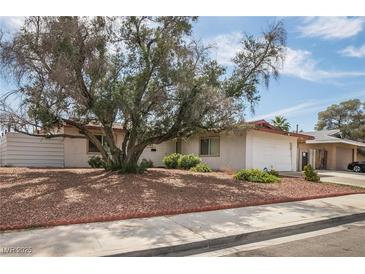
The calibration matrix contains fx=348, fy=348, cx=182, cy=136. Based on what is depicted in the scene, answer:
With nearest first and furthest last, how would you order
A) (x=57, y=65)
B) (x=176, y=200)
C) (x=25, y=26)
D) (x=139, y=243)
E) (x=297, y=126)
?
(x=139, y=243) → (x=176, y=200) → (x=57, y=65) → (x=25, y=26) → (x=297, y=126)

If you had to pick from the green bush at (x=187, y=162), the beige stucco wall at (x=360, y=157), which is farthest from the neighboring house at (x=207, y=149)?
the beige stucco wall at (x=360, y=157)

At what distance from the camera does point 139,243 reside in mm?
5738

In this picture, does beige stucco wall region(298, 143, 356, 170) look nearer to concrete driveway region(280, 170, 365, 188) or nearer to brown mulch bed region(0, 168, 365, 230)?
concrete driveway region(280, 170, 365, 188)

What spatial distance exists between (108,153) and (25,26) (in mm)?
5660

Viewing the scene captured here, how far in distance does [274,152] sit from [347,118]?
36811 millimetres

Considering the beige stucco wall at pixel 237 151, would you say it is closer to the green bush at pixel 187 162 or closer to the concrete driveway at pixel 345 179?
the green bush at pixel 187 162

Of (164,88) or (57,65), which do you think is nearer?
(57,65)

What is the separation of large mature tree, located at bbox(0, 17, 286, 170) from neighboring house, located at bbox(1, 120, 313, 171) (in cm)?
461

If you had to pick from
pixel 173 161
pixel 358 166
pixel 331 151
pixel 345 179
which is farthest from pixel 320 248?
pixel 331 151

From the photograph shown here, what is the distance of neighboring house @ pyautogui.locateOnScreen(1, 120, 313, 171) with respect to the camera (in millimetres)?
18219

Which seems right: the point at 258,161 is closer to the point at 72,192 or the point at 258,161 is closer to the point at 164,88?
the point at 164,88

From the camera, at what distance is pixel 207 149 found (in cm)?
2234

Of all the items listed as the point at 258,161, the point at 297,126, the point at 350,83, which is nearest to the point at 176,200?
the point at 350,83

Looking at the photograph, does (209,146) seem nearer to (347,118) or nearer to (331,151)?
(331,151)
